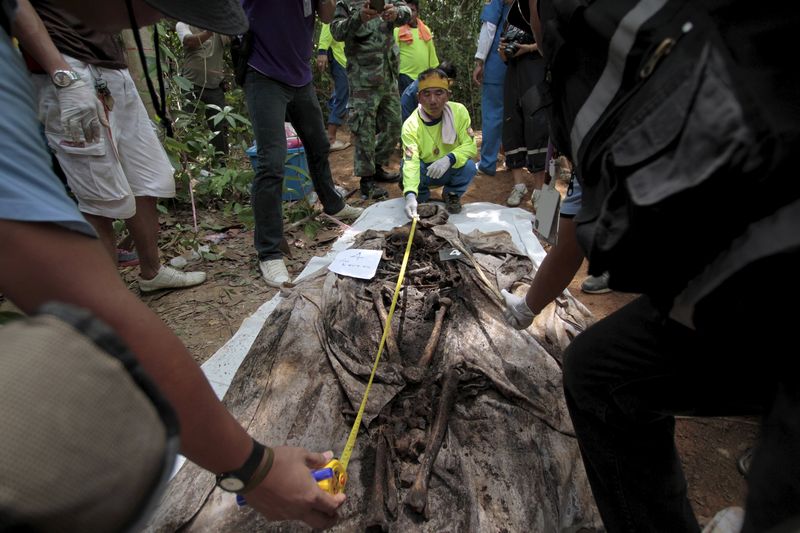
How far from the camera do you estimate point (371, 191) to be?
5.36 metres

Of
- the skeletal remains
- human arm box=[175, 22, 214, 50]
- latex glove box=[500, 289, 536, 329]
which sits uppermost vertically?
human arm box=[175, 22, 214, 50]

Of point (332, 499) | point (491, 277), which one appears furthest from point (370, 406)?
point (491, 277)

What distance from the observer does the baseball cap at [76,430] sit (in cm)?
40

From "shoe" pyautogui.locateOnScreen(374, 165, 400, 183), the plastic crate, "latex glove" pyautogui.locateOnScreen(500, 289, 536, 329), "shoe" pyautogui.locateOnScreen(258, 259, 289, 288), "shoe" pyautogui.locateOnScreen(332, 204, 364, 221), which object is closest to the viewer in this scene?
"latex glove" pyautogui.locateOnScreen(500, 289, 536, 329)

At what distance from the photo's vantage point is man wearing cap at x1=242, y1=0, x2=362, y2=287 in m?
3.17

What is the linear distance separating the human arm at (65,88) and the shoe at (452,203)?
3.21m

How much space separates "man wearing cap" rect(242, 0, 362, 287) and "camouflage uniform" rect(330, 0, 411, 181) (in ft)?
4.46

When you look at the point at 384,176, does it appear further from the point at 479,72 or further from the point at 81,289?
the point at 81,289

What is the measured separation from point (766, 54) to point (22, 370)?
1.11 meters

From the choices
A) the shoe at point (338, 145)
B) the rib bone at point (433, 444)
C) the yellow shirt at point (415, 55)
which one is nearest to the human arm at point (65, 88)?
the rib bone at point (433, 444)

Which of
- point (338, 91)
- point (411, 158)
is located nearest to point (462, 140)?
point (411, 158)

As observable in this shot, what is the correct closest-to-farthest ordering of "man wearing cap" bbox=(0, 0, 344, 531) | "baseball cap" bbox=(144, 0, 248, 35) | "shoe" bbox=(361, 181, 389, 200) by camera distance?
"man wearing cap" bbox=(0, 0, 344, 531) < "baseball cap" bbox=(144, 0, 248, 35) < "shoe" bbox=(361, 181, 389, 200)

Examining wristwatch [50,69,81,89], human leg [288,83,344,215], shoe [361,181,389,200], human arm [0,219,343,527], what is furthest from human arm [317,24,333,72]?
human arm [0,219,343,527]

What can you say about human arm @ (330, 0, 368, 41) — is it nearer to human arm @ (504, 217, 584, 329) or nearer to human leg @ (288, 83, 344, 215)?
human leg @ (288, 83, 344, 215)
